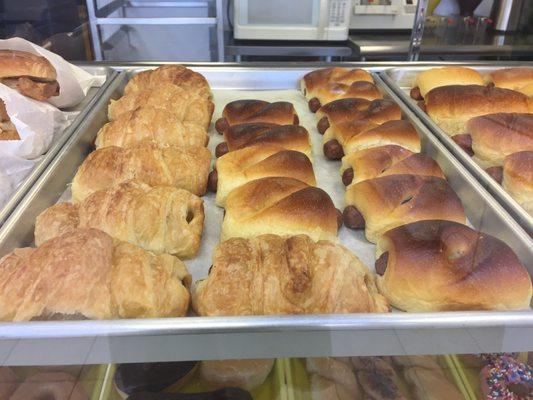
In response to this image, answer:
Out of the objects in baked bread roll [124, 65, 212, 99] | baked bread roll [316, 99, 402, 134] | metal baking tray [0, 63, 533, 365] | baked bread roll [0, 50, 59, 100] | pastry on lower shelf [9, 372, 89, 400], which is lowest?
pastry on lower shelf [9, 372, 89, 400]

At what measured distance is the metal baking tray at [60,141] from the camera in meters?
1.48

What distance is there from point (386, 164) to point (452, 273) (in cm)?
61

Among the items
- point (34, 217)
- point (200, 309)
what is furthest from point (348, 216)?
point (34, 217)

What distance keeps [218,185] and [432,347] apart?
936 millimetres

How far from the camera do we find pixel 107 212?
1.36 meters

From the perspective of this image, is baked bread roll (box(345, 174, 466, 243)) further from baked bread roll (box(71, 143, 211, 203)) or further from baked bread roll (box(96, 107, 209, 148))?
baked bread roll (box(96, 107, 209, 148))

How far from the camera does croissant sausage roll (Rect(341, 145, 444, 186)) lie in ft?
5.54

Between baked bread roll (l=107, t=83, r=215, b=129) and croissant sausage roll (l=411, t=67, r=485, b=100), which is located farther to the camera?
croissant sausage roll (l=411, t=67, r=485, b=100)

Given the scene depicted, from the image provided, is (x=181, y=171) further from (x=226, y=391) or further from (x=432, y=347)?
(x=432, y=347)

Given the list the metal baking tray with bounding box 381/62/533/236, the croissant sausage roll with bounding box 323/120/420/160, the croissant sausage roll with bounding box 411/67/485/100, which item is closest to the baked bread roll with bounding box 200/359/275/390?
the metal baking tray with bounding box 381/62/533/236

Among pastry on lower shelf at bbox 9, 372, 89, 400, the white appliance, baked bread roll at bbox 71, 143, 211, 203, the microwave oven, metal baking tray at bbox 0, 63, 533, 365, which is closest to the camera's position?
metal baking tray at bbox 0, 63, 533, 365

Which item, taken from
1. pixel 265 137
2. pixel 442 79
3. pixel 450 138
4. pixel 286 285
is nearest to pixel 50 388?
pixel 286 285

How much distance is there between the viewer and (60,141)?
185cm

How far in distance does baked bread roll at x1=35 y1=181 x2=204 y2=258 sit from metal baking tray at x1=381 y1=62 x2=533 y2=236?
103 centimetres
